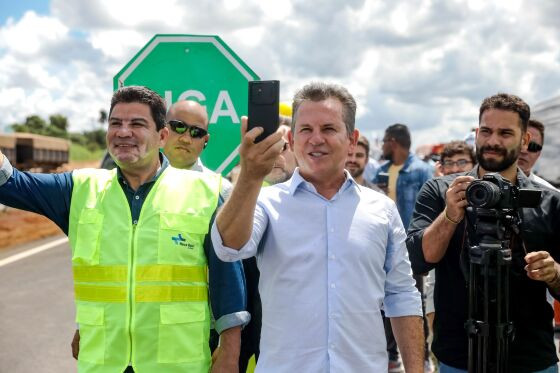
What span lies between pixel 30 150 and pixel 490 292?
80.6ft

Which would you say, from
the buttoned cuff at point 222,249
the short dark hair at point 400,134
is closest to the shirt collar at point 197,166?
the buttoned cuff at point 222,249

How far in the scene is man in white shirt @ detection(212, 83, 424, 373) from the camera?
97.6 inches

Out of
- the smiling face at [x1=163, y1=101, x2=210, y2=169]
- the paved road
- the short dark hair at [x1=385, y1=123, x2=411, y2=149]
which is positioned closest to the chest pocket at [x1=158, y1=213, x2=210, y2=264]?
the smiling face at [x1=163, y1=101, x2=210, y2=169]

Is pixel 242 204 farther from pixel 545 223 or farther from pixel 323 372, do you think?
pixel 545 223

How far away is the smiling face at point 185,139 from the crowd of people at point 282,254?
858 mm

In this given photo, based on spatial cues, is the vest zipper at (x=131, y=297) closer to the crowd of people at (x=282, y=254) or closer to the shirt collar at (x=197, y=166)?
the crowd of people at (x=282, y=254)

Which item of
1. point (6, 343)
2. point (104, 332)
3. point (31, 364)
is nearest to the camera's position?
point (104, 332)

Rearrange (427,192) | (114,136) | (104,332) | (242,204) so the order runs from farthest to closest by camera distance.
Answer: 1. (427,192)
2. (114,136)
3. (104,332)
4. (242,204)

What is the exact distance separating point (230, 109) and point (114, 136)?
4.29 feet

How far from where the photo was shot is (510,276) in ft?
10.2

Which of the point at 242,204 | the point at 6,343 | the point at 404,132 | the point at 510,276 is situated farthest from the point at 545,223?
the point at 6,343

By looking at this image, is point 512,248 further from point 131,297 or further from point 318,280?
point 131,297

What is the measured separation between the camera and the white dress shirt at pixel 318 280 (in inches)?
97.4

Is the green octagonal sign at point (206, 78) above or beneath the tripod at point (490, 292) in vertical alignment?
above
